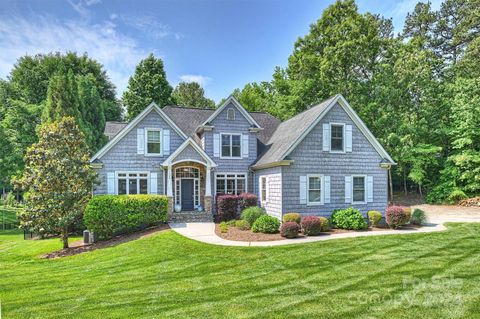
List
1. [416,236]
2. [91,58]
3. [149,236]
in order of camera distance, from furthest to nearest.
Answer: [91,58], [149,236], [416,236]

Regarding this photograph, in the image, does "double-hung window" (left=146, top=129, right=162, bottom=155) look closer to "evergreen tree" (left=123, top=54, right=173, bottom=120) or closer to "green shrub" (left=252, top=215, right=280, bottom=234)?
"green shrub" (left=252, top=215, right=280, bottom=234)

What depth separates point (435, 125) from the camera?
27000 millimetres

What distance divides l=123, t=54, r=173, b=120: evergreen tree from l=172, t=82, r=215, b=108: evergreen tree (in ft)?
36.9

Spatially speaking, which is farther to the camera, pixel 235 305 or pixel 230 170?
pixel 230 170

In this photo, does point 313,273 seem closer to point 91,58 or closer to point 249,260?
→ point 249,260

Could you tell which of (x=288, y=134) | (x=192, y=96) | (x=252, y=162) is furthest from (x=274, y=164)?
(x=192, y=96)

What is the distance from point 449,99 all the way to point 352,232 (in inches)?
787

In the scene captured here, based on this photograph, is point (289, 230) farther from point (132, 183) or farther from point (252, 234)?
point (132, 183)

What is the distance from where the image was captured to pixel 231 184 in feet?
65.1

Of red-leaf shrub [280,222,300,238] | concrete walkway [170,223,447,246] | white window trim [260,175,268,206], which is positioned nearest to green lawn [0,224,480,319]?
concrete walkway [170,223,447,246]

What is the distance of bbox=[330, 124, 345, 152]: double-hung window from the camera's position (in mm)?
16547

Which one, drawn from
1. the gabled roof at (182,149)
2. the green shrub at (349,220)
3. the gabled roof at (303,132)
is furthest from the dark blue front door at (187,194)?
the green shrub at (349,220)

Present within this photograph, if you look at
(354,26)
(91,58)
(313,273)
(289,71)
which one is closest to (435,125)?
(354,26)

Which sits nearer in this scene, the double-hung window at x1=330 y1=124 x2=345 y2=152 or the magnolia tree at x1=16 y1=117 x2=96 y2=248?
the magnolia tree at x1=16 y1=117 x2=96 y2=248
